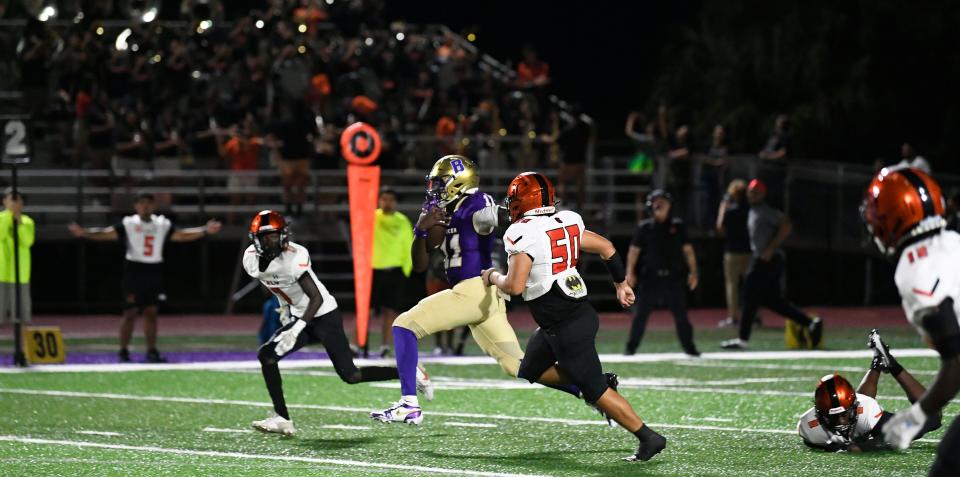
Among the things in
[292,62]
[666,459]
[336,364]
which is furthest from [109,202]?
[666,459]

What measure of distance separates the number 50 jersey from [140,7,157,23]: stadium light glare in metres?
16.7

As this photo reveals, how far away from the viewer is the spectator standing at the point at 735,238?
17.9 m

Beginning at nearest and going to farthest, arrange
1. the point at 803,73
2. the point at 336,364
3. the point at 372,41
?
the point at 336,364
the point at 372,41
the point at 803,73

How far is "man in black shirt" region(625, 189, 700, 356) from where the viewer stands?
14625 mm

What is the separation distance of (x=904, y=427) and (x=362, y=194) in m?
9.38

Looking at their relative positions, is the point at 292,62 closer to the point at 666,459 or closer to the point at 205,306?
the point at 205,306

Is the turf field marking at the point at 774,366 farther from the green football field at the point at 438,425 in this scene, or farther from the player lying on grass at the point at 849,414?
the player lying on grass at the point at 849,414

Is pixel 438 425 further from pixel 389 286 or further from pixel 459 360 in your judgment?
pixel 389 286

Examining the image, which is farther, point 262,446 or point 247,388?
point 247,388

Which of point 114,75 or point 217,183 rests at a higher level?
point 114,75

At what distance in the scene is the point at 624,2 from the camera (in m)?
35.7

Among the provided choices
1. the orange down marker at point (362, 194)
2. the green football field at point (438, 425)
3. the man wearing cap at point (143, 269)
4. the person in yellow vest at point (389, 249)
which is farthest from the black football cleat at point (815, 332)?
the man wearing cap at point (143, 269)

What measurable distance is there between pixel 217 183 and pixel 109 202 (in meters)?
1.63

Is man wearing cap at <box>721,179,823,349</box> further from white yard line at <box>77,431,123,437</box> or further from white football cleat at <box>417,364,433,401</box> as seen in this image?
white yard line at <box>77,431,123,437</box>
